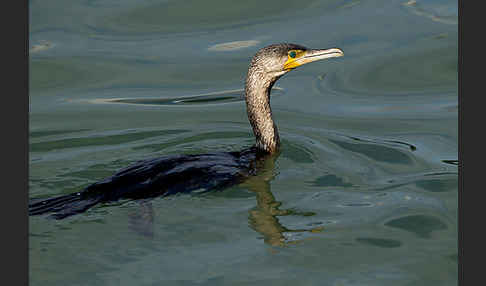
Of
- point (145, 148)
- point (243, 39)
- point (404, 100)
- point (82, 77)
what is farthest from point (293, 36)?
point (145, 148)

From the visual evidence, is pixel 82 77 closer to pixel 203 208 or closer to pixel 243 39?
pixel 243 39

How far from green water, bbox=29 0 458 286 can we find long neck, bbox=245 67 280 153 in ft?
0.68

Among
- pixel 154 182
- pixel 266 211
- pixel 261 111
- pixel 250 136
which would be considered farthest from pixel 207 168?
pixel 250 136

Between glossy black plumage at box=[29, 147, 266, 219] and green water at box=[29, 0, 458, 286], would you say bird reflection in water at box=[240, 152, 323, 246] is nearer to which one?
green water at box=[29, 0, 458, 286]

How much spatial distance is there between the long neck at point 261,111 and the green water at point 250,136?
0.21 meters

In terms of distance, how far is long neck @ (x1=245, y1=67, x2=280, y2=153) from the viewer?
7602mm

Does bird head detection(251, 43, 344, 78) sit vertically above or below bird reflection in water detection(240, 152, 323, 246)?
above

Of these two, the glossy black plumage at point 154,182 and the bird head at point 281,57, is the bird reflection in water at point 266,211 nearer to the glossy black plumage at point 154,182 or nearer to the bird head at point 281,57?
the glossy black plumage at point 154,182

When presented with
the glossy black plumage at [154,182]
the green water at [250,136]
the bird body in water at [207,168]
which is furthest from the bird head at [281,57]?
the glossy black plumage at [154,182]

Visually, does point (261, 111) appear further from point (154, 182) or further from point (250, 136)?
point (154, 182)

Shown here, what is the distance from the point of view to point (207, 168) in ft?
22.2

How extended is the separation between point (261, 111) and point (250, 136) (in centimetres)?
79

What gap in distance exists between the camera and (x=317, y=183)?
22.3 feet

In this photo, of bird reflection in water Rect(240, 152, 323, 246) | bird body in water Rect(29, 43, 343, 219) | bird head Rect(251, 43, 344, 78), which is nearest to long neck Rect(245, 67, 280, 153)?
bird body in water Rect(29, 43, 343, 219)
